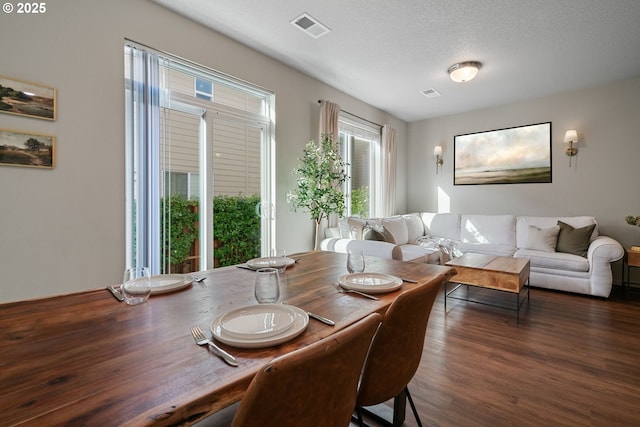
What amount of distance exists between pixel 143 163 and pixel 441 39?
9.81ft

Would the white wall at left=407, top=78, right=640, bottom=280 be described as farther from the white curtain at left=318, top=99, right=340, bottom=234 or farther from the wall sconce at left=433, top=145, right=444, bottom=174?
the white curtain at left=318, top=99, right=340, bottom=234

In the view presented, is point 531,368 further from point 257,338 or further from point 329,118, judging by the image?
point 329,118

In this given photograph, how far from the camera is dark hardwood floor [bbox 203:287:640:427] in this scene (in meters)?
1.56

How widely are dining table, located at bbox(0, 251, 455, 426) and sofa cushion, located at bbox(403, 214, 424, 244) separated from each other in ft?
12.3

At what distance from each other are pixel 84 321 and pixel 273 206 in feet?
8.30

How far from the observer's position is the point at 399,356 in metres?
1.04

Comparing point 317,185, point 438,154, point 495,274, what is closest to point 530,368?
point 495,274

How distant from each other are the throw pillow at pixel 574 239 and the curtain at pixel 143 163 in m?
4.76

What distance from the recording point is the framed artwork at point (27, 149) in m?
1.81

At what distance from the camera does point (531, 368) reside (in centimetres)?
197

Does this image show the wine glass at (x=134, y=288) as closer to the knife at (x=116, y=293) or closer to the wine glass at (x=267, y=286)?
the knife at (x=116, y=293)

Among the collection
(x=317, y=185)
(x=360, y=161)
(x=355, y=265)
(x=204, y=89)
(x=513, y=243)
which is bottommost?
(x=513, y=243)

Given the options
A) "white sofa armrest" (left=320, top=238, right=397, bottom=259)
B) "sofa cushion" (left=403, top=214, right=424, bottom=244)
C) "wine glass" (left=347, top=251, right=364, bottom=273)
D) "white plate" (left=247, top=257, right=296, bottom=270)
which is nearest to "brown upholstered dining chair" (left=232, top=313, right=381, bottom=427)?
"wine glass" (left=347, top=251, right=364, bottom=273)

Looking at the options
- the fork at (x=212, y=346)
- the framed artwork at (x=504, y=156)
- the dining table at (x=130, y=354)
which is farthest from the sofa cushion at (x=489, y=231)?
the fork at (x=212, y=346)
